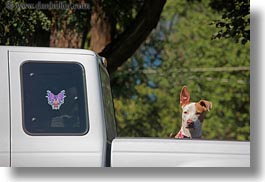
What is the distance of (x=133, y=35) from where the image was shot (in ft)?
26.8

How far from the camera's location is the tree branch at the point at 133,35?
7914mm

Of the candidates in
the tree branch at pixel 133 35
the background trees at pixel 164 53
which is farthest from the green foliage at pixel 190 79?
the tree branch at pixel 133 35

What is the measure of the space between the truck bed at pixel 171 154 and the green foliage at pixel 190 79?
9.53 m

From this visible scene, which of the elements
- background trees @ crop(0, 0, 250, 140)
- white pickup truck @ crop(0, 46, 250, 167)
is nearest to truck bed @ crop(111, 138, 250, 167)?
white pickup truck @ crop(0, 46, 250, 167)

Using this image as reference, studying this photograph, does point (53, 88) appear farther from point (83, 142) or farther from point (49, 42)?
point (49, 42)

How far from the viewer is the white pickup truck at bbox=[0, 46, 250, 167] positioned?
170 inches

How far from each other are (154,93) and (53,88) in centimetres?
1173

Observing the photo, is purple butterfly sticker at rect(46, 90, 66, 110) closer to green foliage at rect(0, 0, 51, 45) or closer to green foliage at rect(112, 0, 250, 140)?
green foliage at rect(0, 0, 51, 45)

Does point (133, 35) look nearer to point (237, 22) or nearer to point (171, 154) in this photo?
point (237, 22)

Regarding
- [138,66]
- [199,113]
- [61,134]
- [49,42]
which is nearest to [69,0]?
[49,42]

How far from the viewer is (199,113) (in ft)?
16.8

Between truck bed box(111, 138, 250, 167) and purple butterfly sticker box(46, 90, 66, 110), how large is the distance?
0.44 meters

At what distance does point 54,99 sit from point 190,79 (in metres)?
11.3

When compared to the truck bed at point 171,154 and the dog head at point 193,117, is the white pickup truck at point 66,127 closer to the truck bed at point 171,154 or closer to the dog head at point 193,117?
the truck bed at point 171,154
